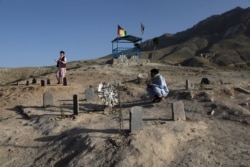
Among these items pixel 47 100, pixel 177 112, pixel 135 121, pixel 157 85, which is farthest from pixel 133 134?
pixel 47 100

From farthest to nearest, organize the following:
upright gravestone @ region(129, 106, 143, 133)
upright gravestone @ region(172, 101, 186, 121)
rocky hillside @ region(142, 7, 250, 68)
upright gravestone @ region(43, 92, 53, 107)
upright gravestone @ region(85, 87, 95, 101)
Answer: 1. rocky hillside @ region(142, 7, 250, 68)
2. upright gravestone @ region(85, 87, 95, 101)
3. upright gravestone @ region(43, 92, 53, 107)
4. upright gravestone @ region(172, 101, 186, 121)
5. upright gravestone @ region(129, 106, 143, 133)

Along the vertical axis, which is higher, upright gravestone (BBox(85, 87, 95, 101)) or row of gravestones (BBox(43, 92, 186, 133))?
upright gravestone (BBox(85, 87, 95, 101))

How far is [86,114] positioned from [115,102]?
1040 mm

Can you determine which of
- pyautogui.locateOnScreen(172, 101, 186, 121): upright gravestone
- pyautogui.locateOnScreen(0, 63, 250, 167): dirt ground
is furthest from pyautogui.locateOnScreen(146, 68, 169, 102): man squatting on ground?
pyautogui.locateOnScreen(172, 101, 186, 121): upright gravestone

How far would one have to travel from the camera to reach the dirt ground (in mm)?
7273

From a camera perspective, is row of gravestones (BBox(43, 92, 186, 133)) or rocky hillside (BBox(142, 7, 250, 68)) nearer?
row of gravestones (BBox(43, 92, 186, 133))

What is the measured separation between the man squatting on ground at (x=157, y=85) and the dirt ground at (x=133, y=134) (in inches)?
13.6

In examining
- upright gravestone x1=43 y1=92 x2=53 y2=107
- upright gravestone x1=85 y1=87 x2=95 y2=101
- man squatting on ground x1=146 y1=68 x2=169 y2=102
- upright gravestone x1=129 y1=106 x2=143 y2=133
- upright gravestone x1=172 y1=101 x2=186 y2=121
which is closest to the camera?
upright gravestone x1=129 y1=106 x2=143 y2=133

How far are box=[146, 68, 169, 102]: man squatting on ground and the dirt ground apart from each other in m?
0.35

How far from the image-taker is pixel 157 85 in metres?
11.8

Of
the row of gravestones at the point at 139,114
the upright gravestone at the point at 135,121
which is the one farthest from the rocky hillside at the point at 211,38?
the upright gravestone at the point at 135,121

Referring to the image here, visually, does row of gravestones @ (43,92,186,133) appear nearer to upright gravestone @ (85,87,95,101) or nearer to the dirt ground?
the dirt ground

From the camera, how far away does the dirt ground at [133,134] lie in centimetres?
727

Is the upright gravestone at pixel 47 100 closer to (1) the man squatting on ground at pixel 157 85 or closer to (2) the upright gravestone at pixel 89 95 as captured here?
(2) the upright gravestone at pixel 89 95
